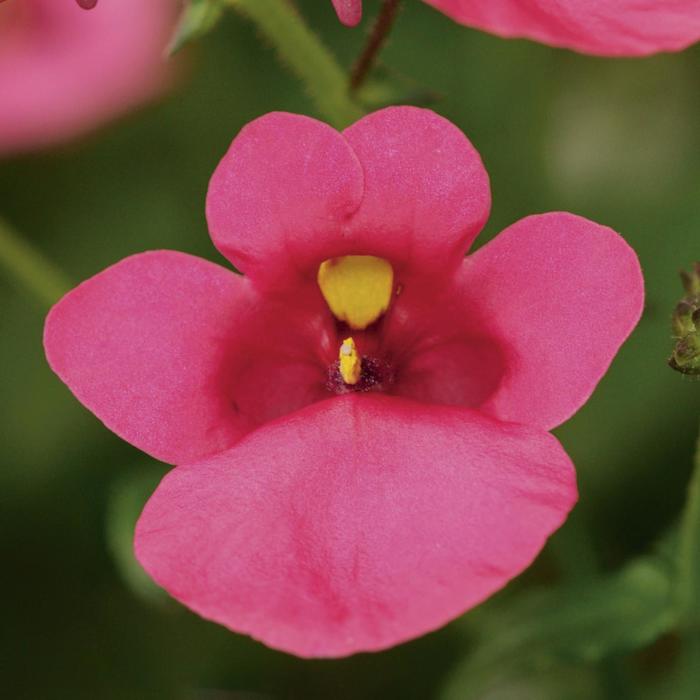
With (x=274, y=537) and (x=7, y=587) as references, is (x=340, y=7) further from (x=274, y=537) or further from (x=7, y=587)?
(x=7, y=587)

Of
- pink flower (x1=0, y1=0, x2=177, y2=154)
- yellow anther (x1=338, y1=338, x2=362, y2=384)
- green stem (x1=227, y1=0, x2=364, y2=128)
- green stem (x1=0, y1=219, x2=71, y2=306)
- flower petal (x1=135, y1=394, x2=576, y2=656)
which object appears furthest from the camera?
pink flower (x1=0, y1=0, x2=177, y2=154)

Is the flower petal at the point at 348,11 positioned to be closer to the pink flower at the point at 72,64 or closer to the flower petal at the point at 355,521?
the flower petal at the point at 355,521

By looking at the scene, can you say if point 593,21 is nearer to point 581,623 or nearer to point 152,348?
point 152,348

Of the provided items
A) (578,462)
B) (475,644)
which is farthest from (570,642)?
(578,462)

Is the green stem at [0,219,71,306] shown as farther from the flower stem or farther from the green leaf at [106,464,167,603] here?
the flower stem

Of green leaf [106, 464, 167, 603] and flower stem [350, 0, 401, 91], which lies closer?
flower stem [350, 0, 401, 91]

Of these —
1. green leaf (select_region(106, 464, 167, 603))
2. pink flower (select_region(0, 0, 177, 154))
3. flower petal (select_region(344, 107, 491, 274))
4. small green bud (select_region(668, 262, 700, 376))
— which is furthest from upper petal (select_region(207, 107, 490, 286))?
pink flower (select_region(0, 0, 177, 154))

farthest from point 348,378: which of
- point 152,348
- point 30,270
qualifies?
point 30,270
